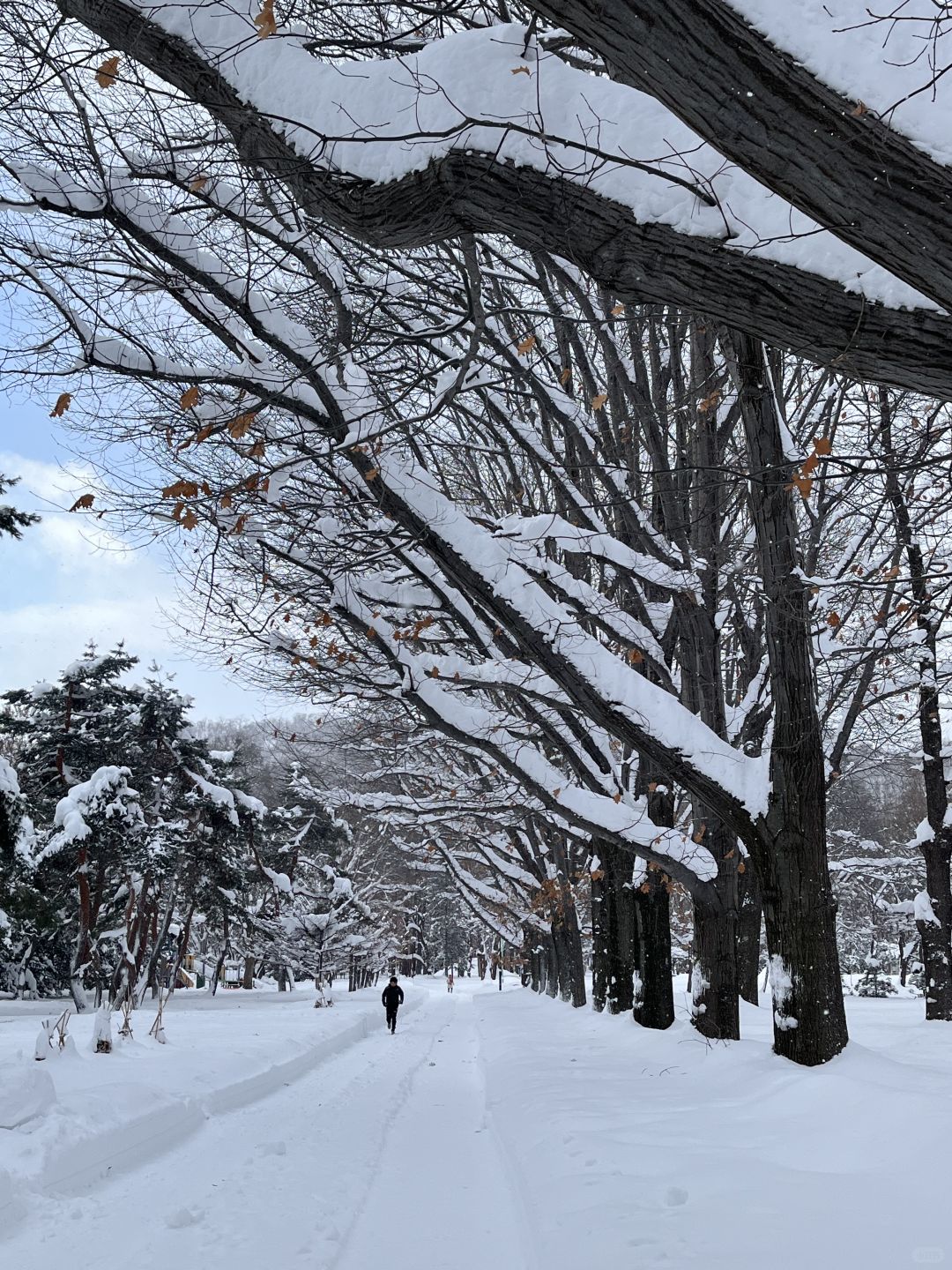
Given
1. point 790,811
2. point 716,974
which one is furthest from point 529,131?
point 716,974

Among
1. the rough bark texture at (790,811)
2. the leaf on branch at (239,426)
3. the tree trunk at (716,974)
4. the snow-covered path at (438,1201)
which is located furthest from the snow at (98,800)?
the leaf on branch at (239,426)

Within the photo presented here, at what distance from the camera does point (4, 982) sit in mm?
33438

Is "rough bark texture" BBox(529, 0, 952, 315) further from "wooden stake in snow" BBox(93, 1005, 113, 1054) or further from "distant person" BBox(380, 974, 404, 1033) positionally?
"distant person" BBox(380, 974, 404, 1033)

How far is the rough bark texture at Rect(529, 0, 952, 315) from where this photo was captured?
2.62 meters

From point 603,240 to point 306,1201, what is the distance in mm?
5781

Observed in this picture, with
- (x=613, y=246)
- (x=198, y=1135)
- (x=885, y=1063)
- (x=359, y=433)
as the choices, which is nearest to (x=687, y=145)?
(x=613, y=246)

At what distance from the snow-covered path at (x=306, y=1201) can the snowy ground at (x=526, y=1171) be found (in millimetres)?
21

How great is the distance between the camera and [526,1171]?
5840 mm

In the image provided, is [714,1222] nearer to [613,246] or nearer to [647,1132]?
[647,1132]

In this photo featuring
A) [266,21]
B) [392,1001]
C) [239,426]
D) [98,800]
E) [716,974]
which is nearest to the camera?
[266,21]

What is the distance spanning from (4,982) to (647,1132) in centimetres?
3449

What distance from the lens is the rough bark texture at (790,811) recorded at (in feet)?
22.3

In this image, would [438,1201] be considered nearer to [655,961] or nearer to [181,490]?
[181,490]

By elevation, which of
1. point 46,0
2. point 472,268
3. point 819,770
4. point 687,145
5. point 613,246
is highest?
point 46,0
